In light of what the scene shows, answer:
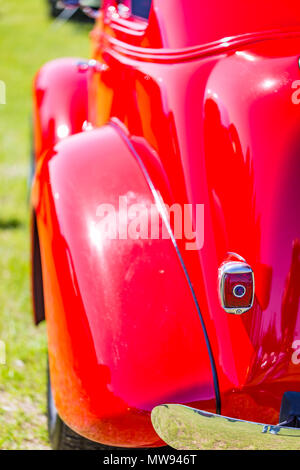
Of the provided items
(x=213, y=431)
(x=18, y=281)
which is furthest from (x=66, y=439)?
(x=18, y=281)

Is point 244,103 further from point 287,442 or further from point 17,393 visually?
point 17,393

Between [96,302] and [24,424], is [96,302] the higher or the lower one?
the higher one

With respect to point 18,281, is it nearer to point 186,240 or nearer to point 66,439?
point 66,439

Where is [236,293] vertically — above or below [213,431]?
above

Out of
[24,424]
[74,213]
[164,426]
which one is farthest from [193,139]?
[24,424]

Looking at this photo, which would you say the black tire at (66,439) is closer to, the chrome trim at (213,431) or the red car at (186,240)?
the red car at (186,240)

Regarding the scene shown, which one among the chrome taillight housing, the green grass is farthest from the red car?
the green grass

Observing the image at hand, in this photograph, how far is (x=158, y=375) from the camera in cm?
154

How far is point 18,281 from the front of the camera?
134 inches

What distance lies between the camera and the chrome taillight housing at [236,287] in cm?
152

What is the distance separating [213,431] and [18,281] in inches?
83.4

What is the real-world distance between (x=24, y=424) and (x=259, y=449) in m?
1.24

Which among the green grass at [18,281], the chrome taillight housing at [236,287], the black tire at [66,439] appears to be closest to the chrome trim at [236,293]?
the chrome taillight housing at [236,287]

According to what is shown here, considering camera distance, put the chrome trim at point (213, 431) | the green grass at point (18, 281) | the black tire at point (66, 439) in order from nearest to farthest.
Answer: the chrome trim at point (213, 431) < the black tire at point (66, 439) < the green grass at point (18, 281)
